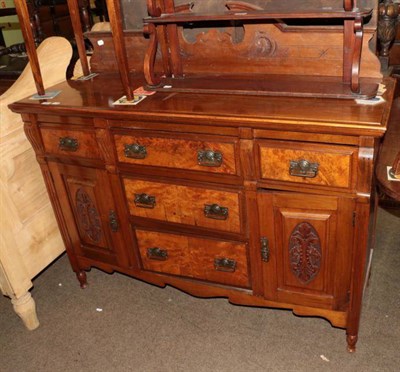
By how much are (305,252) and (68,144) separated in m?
1.08

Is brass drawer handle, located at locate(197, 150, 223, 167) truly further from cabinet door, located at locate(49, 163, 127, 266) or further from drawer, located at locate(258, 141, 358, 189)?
cabinet door, located at locate(49, 163, 127, 266)

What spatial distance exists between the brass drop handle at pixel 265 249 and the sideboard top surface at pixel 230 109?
1.61ft

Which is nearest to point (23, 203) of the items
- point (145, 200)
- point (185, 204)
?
point (145, 200)

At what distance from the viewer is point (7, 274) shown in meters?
2.17

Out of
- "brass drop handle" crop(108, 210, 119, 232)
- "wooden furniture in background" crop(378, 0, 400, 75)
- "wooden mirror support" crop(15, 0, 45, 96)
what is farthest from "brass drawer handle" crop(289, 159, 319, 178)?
"wooden mirror support" crop(15, 0, 45, 96)

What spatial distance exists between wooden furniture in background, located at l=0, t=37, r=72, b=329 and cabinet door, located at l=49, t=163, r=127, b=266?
0.13 meters

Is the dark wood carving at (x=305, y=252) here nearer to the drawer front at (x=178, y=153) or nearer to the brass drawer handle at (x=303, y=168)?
the brass drawer handle at (x=303, y=168)

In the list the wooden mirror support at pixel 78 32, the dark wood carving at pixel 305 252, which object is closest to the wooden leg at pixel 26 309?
the wooden mirror support at pixel 78 32

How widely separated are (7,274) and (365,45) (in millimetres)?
1805

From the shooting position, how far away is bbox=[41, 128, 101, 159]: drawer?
1999mm

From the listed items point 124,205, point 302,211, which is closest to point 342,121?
point 302,211

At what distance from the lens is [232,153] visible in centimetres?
173

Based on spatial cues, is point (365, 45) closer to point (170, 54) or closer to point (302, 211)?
point (302, 211)

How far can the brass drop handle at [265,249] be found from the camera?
6.15 ft
